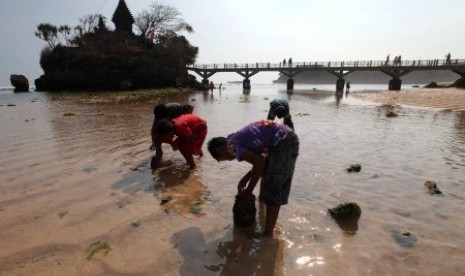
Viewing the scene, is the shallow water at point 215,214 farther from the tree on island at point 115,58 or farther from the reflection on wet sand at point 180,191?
the tree on island at point 115,58

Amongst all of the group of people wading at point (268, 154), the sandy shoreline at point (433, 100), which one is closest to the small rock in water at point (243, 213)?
the group of people wading at point (268, 154)

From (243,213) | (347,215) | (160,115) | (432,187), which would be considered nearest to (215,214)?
(243,213)

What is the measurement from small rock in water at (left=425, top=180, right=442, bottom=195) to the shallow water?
87mm

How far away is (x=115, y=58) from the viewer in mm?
43281

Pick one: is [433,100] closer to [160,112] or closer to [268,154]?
[160,112]

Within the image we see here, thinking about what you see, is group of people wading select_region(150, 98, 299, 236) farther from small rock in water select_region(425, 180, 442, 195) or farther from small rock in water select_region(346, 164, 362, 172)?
small rock in water select_region(346, 164, 362, 172)

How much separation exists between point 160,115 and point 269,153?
143 inches

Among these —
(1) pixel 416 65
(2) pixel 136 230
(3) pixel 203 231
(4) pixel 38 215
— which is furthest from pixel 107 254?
(1) pixel 416 65

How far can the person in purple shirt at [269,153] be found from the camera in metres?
3.37

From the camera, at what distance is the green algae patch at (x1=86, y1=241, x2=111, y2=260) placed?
316cm

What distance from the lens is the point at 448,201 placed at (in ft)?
15.5

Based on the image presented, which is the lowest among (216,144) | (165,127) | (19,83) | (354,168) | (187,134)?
(19,83)

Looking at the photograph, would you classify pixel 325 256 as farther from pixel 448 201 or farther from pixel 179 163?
pixel 179 163

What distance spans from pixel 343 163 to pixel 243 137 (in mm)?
4186
